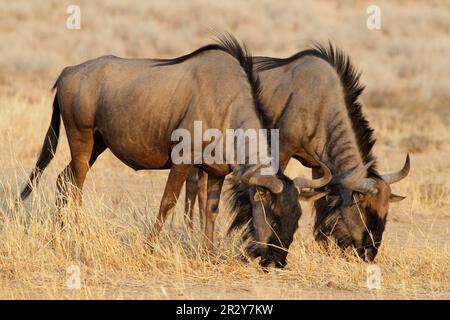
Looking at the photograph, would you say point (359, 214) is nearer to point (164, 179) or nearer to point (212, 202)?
point (212, 202)

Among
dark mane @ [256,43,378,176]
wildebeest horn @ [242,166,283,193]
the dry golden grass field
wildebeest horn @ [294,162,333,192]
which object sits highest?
dark mane @ [256,43,378,176]

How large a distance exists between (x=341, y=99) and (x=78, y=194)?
2.49 meters

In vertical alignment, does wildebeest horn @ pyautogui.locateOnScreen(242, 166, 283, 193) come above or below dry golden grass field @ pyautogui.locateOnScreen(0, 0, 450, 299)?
above

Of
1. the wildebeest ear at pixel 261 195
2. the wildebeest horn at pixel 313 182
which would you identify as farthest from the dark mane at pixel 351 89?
the wildebeest ear at pixel 261 195

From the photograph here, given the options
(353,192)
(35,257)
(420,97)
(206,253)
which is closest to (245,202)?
(206,253)

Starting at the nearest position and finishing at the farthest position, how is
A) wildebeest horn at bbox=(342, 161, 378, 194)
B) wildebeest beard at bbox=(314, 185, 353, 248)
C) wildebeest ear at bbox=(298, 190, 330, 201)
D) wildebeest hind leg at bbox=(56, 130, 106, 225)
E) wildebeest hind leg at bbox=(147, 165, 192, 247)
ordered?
wildebeest ear at bbox=(298, 190, 330, 201) < wildebeest hind leg at bbox=(147, 165, 192, 247) < wildebeest horn at bbox=(342, 161, 378, 194) < wildebeest beard at bbox=(314, 185, 353, 248) < wildebeest hind leg at bbox=(56, 130, 106, 225)

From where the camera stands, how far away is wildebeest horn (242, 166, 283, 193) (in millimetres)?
7492

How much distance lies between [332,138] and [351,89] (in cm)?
53

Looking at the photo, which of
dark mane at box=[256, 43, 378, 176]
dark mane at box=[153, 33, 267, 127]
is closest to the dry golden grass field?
dark mane at box=[256, 43, 378, 176]

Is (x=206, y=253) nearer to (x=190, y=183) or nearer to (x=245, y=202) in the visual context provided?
(x=245, y=202)

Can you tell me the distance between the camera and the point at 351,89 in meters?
9.11

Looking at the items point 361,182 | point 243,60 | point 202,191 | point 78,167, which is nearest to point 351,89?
point 361,182

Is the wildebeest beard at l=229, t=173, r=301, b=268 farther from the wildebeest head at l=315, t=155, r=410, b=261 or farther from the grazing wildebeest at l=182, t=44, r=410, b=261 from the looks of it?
the wildebeest head at l=315, t=155, r=410, b=261

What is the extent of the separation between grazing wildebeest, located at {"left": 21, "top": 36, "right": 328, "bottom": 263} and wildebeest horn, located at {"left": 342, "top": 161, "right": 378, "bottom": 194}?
74 centimetres
